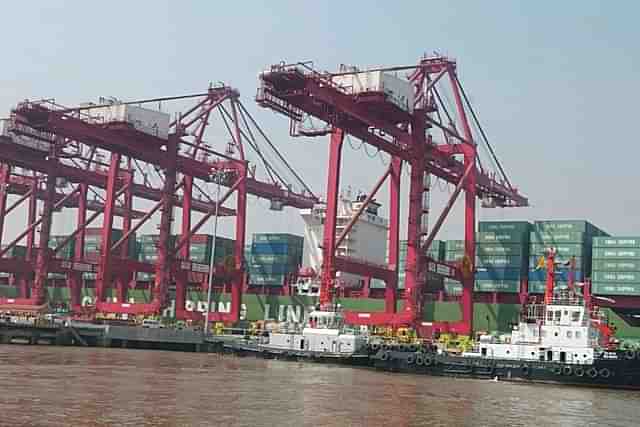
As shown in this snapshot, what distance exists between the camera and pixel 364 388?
105ft

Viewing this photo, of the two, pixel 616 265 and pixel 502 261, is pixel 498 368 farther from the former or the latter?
pixel 502 261

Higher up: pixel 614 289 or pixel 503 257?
pixel 503 257

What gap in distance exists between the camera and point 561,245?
2489 inches

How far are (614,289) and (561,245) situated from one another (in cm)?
538

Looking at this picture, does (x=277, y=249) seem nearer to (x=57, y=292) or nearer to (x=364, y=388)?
(x=57, y=292)

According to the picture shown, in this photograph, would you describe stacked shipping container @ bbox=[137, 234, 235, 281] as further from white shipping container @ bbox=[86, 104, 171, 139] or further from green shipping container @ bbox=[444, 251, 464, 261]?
green shipping container @ bbox=[444, 251, 464, 261]

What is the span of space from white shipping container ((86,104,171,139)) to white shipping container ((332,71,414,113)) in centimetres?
1910

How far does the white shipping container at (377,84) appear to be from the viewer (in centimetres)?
5000

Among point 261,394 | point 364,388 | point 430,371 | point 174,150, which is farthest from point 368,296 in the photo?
point 261,394

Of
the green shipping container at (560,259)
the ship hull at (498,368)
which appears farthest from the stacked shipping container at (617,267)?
the ship hull at (498,368)

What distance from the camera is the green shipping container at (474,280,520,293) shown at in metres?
63.9

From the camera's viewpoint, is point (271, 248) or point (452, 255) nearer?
point (452, 255)

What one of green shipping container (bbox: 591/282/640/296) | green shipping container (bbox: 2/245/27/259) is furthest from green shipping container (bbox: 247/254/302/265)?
green shipping container (bbox: 2/245/27/259)

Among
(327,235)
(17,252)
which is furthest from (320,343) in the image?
(17,252)
